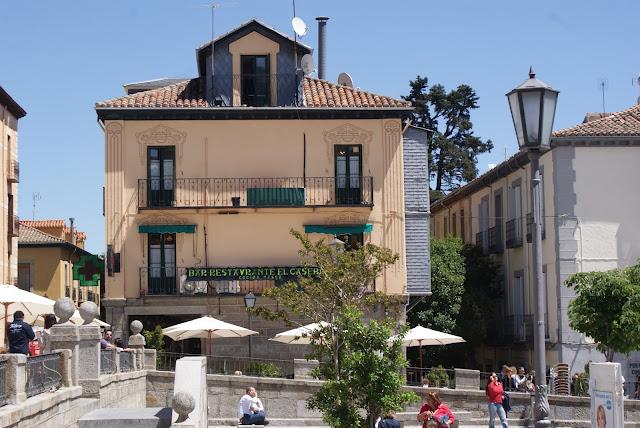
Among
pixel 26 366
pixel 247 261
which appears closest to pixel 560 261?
pixel 247 261

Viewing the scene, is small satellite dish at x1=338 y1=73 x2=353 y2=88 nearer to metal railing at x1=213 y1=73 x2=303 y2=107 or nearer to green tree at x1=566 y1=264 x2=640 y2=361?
metal railing at x1=213 y1=73 x2=303 y2=107

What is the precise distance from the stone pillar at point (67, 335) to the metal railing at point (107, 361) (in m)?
3.21

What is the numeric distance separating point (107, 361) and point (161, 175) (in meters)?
16.1

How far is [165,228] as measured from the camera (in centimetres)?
3759

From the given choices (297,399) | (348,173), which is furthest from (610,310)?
(348,173)

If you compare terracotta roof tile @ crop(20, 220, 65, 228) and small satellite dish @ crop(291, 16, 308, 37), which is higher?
small satellite dish @ crop(291, 16, 308, 37)

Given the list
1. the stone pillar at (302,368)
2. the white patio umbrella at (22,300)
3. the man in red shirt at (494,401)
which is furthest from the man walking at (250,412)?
the stone pillar at (302,368)

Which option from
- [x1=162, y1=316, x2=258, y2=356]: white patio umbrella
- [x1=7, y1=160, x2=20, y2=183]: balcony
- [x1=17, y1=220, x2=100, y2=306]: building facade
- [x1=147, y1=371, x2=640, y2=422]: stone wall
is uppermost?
[x1=7, y1=160, x2=20, y2=183]: balcony

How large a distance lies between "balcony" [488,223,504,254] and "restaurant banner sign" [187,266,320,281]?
34.6 ft

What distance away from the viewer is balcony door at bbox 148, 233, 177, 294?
37.7m

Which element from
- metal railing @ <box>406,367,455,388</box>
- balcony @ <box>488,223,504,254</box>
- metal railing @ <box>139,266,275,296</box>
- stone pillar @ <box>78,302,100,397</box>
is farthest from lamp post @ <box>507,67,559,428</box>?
balcony @ <box>488,223,504,254</box>

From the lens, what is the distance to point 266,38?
38.6m

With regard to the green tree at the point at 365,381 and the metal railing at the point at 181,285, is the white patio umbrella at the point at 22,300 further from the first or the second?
the metal railing at the point at 181,285

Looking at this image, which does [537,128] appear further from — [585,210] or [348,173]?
[585,210]
